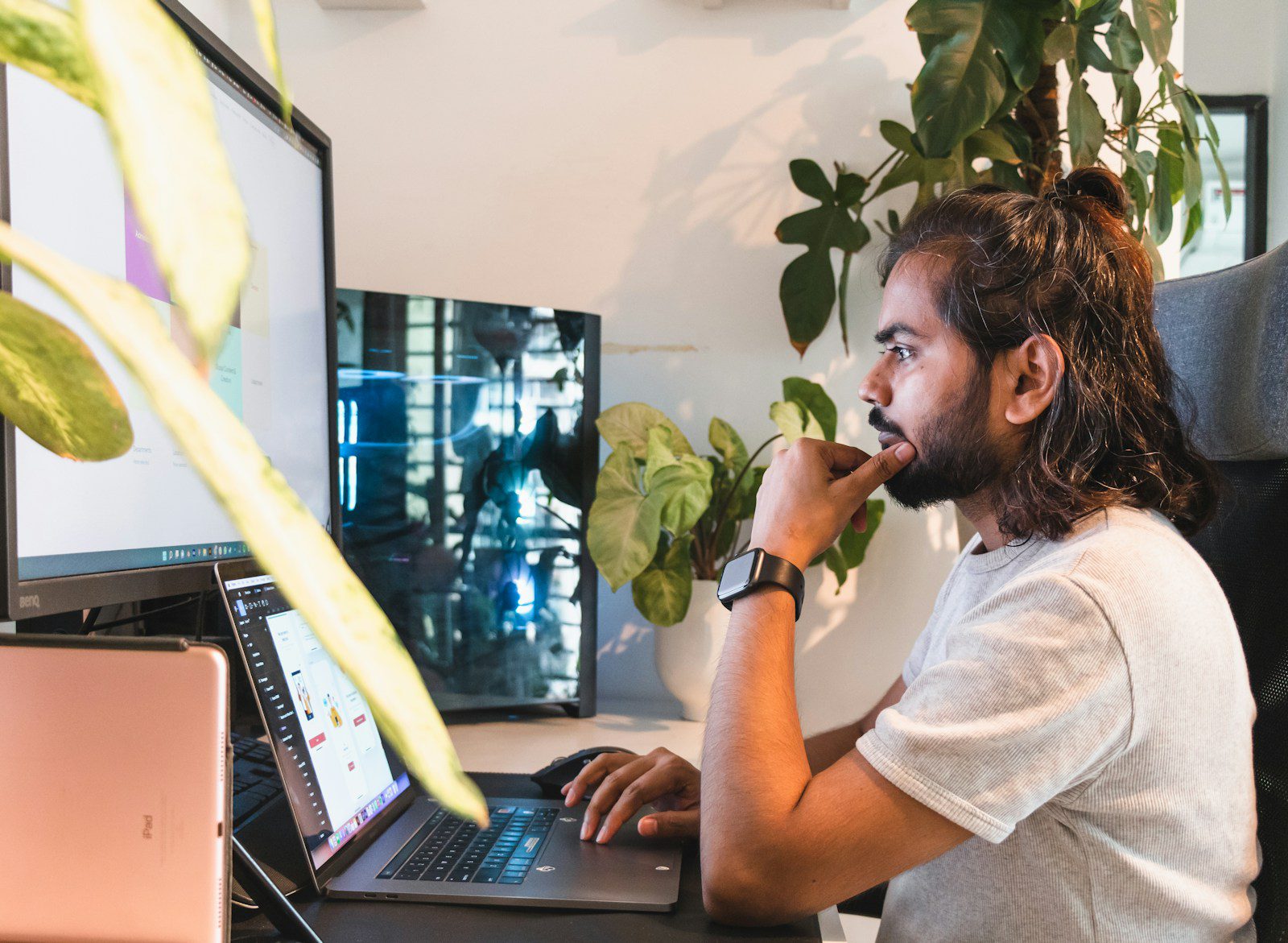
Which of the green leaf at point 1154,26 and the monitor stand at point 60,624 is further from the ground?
the green leaf at point 1154,26

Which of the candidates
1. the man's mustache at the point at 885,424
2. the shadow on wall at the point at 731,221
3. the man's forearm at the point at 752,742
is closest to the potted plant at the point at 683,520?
the shadow on wall at the point at 731,221

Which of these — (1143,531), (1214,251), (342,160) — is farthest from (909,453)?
(1214,251)

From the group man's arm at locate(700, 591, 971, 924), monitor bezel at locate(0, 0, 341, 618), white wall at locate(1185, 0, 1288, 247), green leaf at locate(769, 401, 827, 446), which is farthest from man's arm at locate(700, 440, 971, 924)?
white wall at locate(1185, 0, 1288, 247)

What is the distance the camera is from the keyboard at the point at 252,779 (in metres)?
0.76

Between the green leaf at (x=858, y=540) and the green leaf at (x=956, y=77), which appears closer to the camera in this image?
the green leaf at (x=956, y=77)

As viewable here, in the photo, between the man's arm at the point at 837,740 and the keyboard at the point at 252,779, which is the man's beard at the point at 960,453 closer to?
the man's arm at the point at 837,740

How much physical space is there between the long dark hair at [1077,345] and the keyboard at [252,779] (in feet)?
2.26

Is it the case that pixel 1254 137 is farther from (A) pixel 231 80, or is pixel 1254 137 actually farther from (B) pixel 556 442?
(A) pixel 231 80

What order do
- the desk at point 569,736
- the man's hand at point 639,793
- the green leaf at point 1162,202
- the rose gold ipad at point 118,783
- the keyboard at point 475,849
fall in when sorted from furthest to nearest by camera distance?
the green leaf at point 1162,202 → the desk at point 569,736 → the man's hand at point 639,793 → the keyboard at point 475,849 → the rose gold ipad at point 118,783

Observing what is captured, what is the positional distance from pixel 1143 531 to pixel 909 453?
267mm

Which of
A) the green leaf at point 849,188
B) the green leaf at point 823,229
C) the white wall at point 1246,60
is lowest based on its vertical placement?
the green leaf at point 823,229

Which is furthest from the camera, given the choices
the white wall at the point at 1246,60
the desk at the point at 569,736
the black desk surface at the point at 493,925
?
the white wall at the point at 1246,60

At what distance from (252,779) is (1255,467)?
93 cm

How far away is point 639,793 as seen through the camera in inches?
33.9
